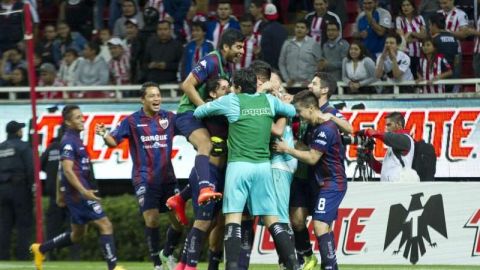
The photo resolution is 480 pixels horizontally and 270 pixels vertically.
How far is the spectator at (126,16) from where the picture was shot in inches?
969

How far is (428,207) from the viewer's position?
18.7 meters

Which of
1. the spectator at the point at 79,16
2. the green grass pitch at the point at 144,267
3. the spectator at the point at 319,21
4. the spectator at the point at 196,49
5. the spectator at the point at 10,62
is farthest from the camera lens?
the spectator at the point at 79,16

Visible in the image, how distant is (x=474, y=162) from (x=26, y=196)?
22.6ft

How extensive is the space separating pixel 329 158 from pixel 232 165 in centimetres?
152

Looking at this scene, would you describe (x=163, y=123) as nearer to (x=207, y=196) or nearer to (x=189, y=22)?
→ (x=207, y=196)

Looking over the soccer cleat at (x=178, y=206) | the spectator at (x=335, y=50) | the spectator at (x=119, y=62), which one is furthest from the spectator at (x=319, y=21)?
the soccer cleat at (x=178, y=206)

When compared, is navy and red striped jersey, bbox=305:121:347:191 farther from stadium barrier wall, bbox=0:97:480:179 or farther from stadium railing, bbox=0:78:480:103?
stadium railing, bbox=0:78:480:103

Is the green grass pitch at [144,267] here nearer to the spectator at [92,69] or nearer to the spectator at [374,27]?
the spectator at [92,69]

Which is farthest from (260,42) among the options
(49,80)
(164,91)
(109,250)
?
(109,250)

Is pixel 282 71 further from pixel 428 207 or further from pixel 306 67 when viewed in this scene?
pixel 428 207

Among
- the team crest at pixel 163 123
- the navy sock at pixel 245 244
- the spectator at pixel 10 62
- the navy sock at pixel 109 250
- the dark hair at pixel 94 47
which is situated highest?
the team crest at pixel 163 123

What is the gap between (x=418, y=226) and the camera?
736 inches

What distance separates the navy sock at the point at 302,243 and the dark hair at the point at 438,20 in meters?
6.72

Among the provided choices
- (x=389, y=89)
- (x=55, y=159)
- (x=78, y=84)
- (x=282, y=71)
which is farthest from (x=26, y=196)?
(x=389, y=89)
